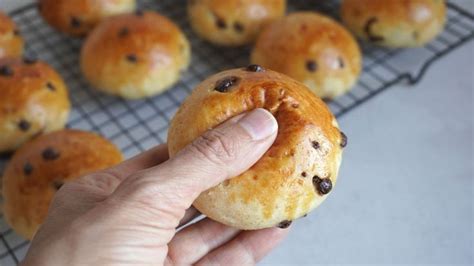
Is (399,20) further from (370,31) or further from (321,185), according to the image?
(321,185)

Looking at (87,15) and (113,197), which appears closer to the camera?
(113,197)

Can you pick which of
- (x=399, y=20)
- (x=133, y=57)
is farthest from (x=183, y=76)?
(x=399, y=20)

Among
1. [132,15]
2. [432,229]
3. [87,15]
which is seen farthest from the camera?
[87,15]

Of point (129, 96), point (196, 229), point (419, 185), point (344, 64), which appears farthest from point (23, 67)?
point (419, 185)

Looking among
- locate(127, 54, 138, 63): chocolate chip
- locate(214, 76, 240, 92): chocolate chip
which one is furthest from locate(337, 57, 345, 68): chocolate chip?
locate(214, 76, 240, 92): chocolate chip

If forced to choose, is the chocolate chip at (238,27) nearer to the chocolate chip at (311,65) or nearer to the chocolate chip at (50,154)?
the chocolate chip at (311,65)

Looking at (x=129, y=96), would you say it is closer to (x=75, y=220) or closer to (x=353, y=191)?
(x=353, y=191)

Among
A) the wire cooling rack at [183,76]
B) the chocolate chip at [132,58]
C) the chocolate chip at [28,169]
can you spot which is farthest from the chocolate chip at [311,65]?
the chocolate chip at [28,169]
